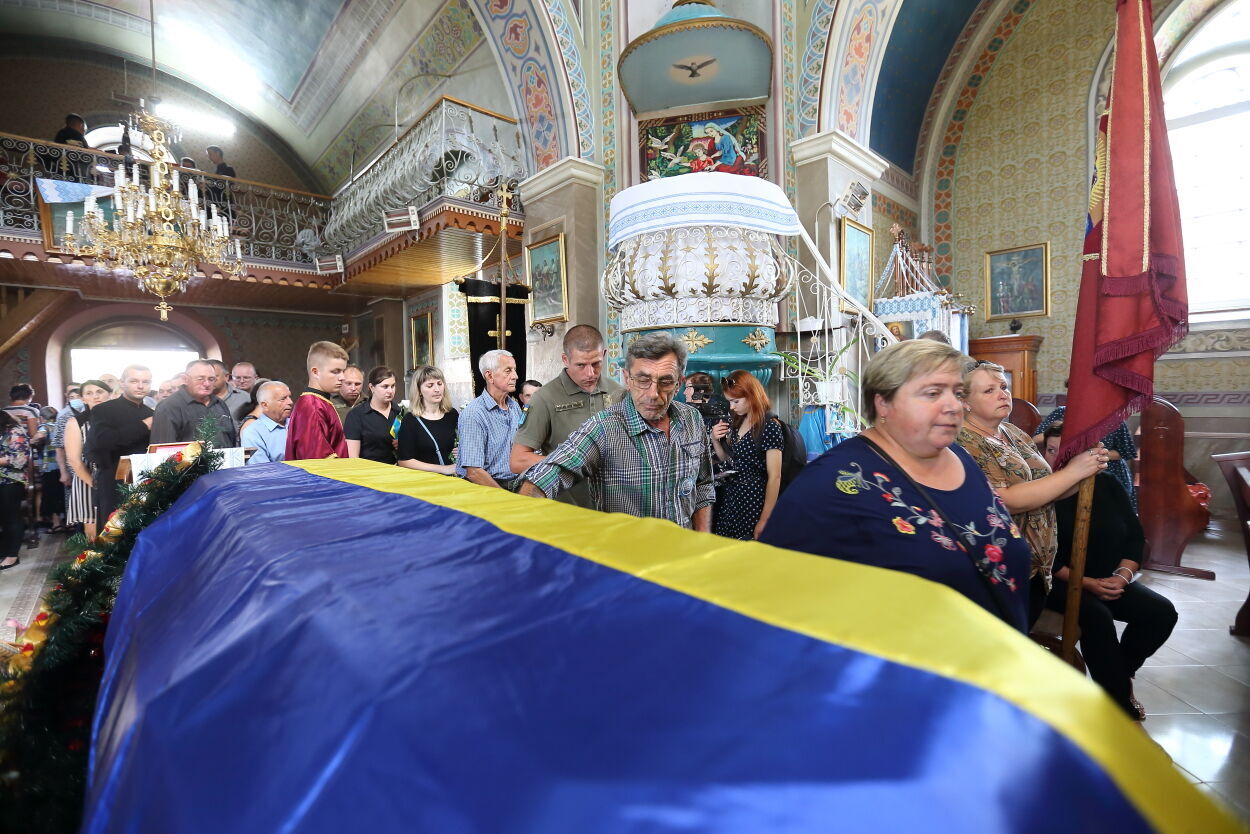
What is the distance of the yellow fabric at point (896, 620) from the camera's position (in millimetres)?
436

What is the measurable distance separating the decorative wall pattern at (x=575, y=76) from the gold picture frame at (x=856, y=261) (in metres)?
3.05

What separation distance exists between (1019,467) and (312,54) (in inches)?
544

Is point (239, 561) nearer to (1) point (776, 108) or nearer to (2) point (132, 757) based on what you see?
(2) point (132, 757)

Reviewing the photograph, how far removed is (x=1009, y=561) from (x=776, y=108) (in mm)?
6003

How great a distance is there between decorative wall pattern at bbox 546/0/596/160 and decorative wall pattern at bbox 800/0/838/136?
231 cm

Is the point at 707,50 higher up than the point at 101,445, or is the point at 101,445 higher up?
the point at 707,50

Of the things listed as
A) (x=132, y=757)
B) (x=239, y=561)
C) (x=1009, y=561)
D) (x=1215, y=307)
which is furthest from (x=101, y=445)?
(x=1215, y=307)

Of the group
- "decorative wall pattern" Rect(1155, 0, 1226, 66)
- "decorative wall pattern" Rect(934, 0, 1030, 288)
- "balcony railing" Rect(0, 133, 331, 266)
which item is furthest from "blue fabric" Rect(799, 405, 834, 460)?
"balcony railing" Rect(0, 133, 331, 266)

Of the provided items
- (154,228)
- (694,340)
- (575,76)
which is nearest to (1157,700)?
(694,340)

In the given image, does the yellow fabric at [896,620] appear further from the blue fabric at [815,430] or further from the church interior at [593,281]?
the blue fabric at [815,430]

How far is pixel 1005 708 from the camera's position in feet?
1.47

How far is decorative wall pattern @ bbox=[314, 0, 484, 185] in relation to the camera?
347 inches

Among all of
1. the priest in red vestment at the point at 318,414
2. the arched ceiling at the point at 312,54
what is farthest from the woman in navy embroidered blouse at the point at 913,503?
the arched ceiling at the point at 312,54

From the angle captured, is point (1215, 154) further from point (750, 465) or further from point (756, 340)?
point (750, 465)
